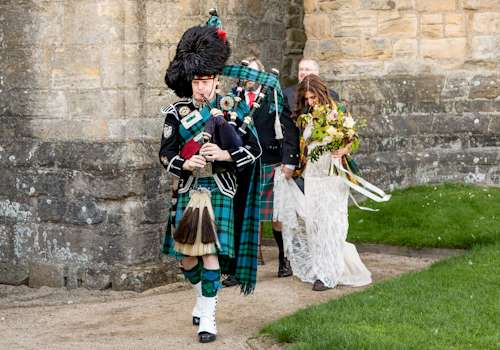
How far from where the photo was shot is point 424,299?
25.0 feet

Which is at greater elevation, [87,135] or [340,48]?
[340,48]

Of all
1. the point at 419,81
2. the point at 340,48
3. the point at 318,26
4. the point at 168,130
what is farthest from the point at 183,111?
the point at 419,81

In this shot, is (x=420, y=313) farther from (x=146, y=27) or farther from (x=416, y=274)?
(x=146, y=27)

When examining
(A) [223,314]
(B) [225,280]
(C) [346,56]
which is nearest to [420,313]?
(A) [223,314]

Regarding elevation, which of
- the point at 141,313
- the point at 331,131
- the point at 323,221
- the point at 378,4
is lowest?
the point at 141,313

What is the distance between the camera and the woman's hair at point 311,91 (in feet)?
29.1

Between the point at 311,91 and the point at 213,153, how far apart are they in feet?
6.90

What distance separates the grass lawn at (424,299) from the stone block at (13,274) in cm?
302

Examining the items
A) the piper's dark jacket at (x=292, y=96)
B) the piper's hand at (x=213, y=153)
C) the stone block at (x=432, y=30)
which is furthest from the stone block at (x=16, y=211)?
the stone block at (x=432, y=30)

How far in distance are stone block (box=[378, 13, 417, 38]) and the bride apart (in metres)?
3.37

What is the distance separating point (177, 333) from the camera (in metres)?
7.34

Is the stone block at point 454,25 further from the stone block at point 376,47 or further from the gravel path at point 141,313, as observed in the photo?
the gravel path at point 141,313

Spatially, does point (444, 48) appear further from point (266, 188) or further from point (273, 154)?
point (266, 188)

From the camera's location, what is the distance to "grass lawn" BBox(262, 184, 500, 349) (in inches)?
259
